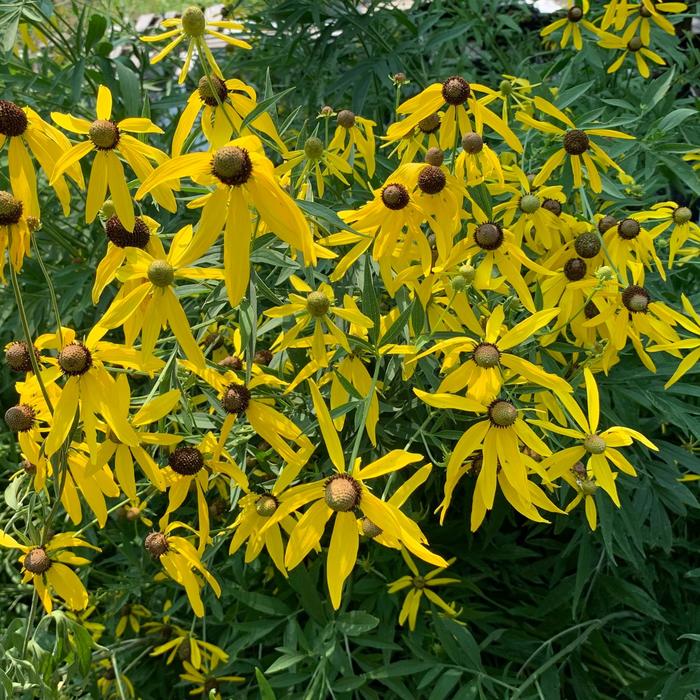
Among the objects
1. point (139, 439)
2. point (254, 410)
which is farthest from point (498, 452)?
point (139, 439)

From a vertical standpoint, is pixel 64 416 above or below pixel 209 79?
below

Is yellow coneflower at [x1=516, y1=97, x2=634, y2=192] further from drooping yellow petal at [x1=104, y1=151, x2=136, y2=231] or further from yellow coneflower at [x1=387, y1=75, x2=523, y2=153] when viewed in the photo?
drooping yellow petal at [x1=104, y1=151, x2=136, y2=231]

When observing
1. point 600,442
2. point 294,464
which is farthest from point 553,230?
point 294,464

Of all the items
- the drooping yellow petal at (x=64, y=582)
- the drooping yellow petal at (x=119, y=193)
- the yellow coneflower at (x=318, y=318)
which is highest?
the drooping yellow petal at (x=119, y=193)

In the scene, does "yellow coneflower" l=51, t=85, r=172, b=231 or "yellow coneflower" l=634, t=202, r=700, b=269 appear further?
"yellow coneflower" l=634, t=202, r=700, b=269

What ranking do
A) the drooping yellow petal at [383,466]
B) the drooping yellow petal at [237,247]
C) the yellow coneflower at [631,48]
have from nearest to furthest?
the drooping yellow petal at [237,247]
the drooping yellow petal at [383,466]
the yellow coneflower at [631,48]

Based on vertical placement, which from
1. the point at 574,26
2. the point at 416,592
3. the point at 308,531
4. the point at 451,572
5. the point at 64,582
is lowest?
the point at 451,572

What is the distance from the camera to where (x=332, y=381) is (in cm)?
134

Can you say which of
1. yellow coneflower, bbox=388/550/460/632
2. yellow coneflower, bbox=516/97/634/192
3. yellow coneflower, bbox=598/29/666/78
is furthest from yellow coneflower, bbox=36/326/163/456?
yellow coneflower, bbox=598/29/666/78

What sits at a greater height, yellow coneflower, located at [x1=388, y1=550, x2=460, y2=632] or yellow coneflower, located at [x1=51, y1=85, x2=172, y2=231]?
yellow coneflower, located at [x1=51, y1=85, x2=172, y2=231]

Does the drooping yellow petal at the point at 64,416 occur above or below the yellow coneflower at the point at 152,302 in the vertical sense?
below

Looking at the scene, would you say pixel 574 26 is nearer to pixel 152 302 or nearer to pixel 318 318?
pixel 318 318

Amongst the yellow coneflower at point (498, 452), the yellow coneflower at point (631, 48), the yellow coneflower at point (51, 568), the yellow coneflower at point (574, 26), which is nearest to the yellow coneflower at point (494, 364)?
the yellow coneflower at point (498, 452)

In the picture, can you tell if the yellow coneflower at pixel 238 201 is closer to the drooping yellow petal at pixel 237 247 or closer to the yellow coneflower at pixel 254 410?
the drooping yellow petal at pixel 237 247
